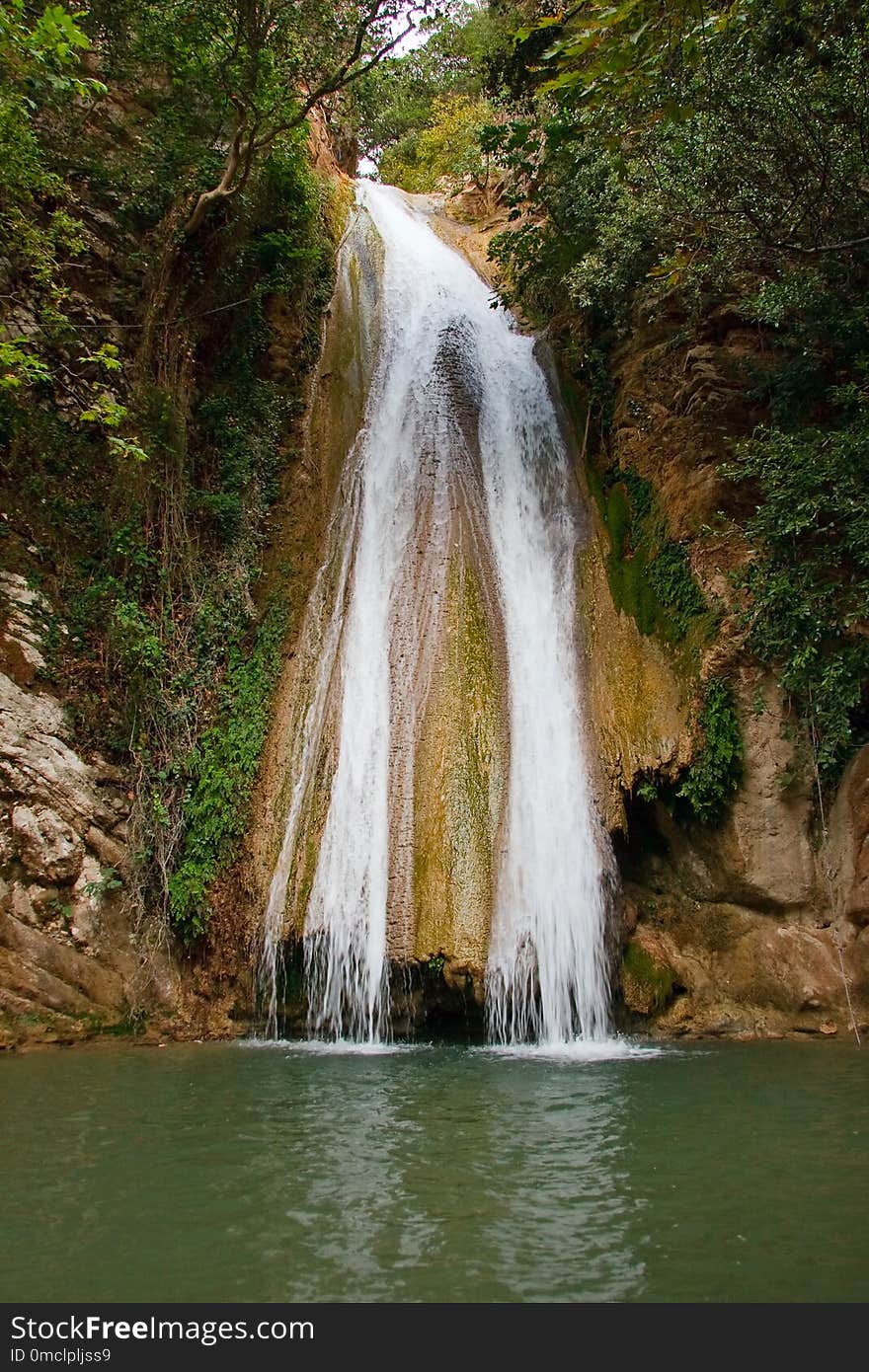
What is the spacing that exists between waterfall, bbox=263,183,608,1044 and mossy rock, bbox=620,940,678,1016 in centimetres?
33

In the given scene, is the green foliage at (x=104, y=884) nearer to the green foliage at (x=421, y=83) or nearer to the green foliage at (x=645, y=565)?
the green foliage at (x=645, y=565)

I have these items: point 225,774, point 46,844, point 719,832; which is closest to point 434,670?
point 225,774

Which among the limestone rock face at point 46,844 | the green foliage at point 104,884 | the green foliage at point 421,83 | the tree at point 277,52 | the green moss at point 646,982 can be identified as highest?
the green foliage at point 421,83

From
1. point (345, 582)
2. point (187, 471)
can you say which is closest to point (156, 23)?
point (187, 471)

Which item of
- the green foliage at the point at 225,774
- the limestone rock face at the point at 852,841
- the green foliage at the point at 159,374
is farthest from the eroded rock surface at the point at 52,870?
the limestone rock face at the point at 852,841

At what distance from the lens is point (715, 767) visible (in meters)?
9.13

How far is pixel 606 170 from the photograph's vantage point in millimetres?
12445

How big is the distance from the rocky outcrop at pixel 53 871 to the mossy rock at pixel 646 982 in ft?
16.7

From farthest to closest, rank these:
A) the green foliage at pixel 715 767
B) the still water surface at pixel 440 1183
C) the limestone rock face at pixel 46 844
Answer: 1. the green foliage at pixel 715 767
2. the limestone rock face at pixel 46 844
3. the still water surface at pixel 440 1183

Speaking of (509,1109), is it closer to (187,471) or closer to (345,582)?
(345,582)

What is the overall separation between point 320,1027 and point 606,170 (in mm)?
12363

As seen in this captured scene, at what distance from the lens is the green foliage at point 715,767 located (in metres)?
9.12

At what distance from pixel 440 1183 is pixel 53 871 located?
19.7 feet
